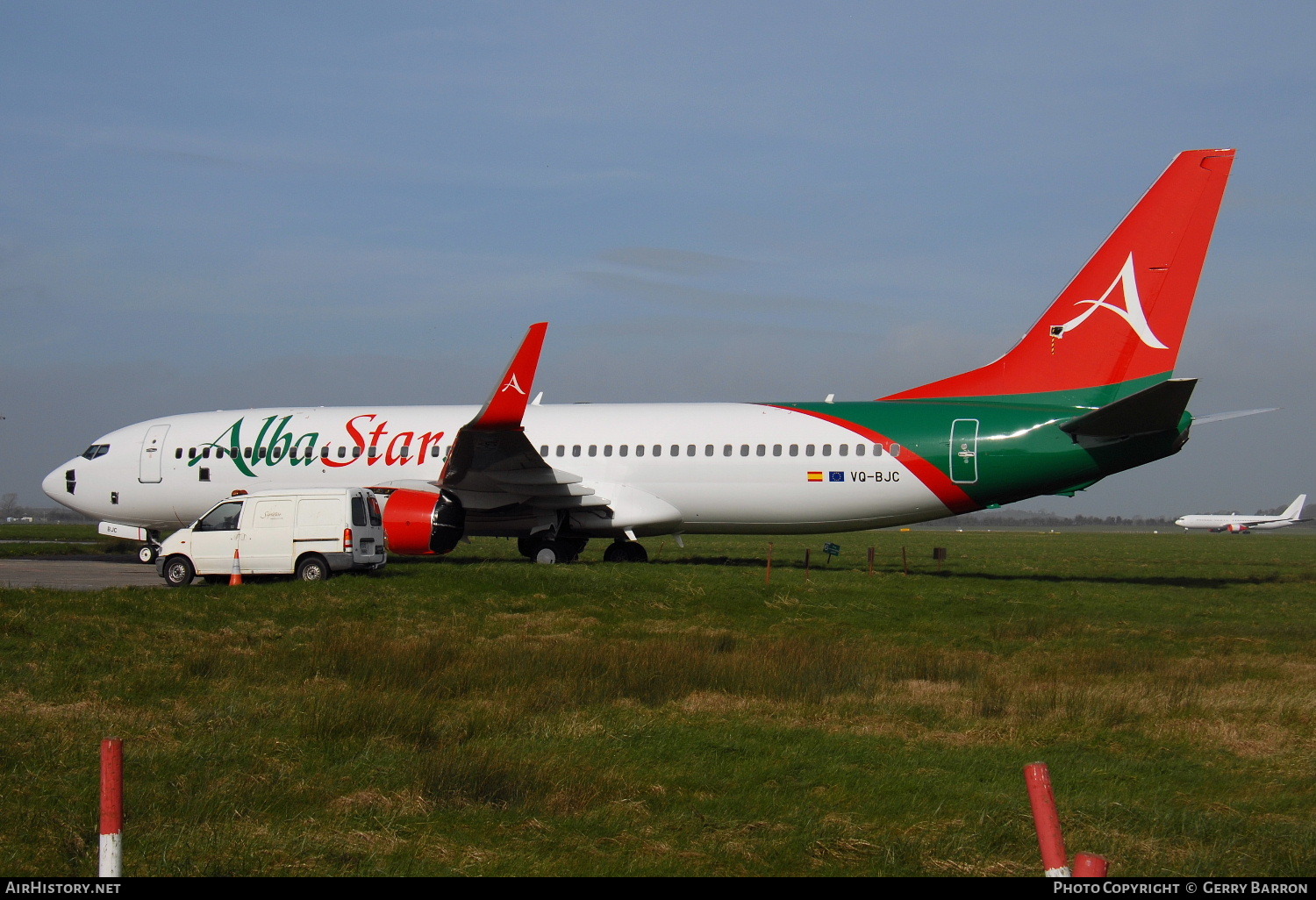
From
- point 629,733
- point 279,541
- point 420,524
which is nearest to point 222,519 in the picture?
point 279,541

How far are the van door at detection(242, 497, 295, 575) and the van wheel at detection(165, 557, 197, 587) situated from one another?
1.07 meters

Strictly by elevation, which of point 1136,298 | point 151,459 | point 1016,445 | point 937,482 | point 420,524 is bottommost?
point 420,524

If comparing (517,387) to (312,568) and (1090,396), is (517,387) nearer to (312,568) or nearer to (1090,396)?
(312,568)

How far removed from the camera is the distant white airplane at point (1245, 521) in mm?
89969

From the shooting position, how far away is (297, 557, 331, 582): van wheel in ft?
61.5

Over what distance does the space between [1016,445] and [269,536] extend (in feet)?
47.3

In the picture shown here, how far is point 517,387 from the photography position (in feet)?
71.6

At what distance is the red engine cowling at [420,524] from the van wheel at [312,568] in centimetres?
327

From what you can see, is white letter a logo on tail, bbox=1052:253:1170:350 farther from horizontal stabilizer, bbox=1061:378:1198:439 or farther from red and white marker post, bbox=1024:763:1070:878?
red and white marker post, bbox=1024:763:1070:878

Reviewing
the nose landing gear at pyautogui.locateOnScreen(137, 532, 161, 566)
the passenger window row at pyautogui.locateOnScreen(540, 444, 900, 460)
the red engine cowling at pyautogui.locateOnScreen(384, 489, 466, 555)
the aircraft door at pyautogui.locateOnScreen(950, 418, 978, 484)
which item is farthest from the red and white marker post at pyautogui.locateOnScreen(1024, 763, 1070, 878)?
the nose landing gear at pyautogui.locateOnScreen(137, 532, 161, 566)

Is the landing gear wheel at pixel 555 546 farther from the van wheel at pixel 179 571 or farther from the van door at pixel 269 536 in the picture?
the van wheel at pixel 179 571

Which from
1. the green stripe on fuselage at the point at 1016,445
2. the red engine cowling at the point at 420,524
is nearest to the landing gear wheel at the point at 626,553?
the red engine cowling at the point at 420,524

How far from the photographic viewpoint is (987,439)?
22438 mm
